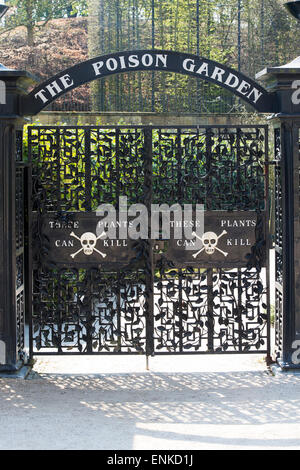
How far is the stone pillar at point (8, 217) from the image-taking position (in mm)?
6496

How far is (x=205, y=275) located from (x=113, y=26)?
1391 centimetres

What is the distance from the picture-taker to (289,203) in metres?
6.60

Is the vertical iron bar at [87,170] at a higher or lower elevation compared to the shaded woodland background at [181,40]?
lower

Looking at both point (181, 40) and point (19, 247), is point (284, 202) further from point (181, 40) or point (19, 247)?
point (181, 40)

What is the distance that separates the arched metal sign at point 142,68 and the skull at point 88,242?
1.20 metres

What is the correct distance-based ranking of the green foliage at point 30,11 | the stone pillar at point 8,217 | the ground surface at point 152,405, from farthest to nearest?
the green foliage at point 30,11 → the stone pillar at point 8,217 → the ground surface at point 152,405

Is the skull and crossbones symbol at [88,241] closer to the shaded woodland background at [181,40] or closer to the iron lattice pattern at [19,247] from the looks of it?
the iron lattice pattern at [19,247]

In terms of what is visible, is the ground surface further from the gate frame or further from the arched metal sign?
the arched metal sign

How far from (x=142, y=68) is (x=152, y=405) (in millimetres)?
2949

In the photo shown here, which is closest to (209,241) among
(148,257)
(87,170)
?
(148,257)

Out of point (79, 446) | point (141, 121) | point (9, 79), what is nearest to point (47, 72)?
point (141, 121)

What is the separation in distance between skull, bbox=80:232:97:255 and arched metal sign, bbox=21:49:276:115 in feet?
Result: 3.94

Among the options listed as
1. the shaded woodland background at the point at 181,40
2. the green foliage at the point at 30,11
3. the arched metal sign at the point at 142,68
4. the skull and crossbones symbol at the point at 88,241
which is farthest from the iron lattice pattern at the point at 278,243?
the green foliage at the point at 30,11

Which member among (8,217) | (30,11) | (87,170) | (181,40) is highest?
(30,11)
